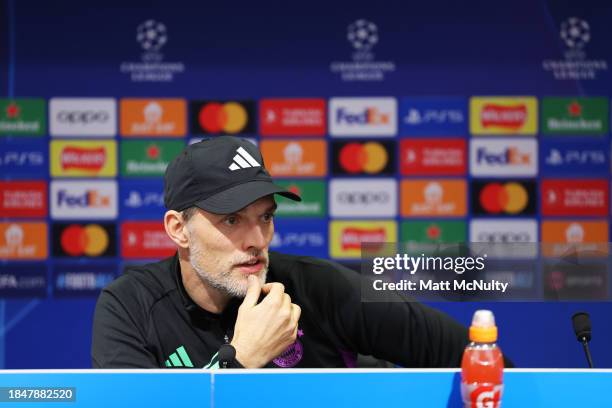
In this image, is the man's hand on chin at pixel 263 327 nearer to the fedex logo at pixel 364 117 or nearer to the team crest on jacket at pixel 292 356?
the team crest on jacket at pixel 292 356

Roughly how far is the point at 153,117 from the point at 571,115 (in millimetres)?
1754

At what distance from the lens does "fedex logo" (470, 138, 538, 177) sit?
3023 mm

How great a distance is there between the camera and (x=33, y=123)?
9.96ft

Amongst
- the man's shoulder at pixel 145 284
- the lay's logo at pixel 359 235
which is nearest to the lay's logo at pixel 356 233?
the lay's logo at pixel 359 235

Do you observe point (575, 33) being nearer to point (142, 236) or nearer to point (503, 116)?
point (503, 116)

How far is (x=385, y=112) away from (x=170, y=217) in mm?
1743

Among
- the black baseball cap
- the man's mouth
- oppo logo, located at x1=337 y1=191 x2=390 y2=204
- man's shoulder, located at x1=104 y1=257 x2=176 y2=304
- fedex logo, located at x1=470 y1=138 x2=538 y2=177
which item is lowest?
man's shoulder, located at x1=104 y1=257 x2=176 y2=304

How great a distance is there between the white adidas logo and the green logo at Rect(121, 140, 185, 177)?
5.47 ft

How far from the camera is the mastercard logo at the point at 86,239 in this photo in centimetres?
306

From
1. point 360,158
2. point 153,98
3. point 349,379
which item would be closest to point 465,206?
point 360,158

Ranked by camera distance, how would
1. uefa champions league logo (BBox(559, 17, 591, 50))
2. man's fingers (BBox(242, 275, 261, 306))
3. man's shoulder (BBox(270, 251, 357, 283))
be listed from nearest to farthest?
man's fingers (BBox(242, 275, 261, 306))
man's shoulder (BBox(270, 251, 357, 283))
uefa champions league logo (BBox(559, 17, 591, 50))

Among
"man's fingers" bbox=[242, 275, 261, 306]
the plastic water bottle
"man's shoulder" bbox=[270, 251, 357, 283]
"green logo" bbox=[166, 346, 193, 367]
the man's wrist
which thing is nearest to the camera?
the plastic water bottle

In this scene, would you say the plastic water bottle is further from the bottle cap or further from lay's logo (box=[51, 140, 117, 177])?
lay's logo (box=[51, 140, 117, 177])

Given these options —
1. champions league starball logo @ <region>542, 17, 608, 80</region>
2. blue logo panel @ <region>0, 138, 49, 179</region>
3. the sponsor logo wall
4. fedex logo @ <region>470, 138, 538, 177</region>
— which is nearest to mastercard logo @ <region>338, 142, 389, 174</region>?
the sponsor logo wall
